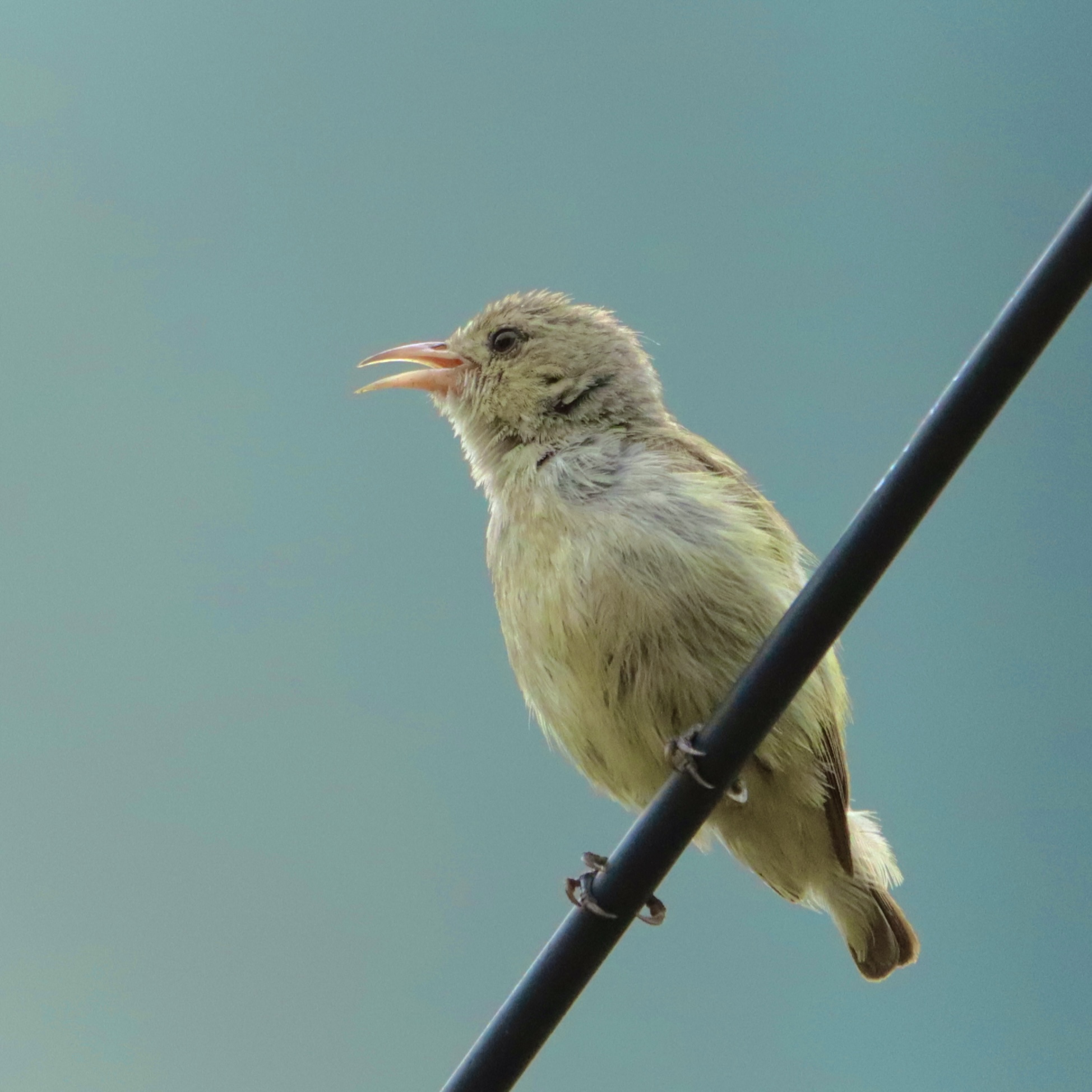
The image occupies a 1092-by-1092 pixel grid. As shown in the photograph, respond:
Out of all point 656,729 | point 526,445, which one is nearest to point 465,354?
point 526,445

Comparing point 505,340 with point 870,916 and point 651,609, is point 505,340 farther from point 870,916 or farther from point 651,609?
point 870,916

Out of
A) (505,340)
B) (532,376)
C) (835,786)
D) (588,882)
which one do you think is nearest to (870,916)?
(835,786)

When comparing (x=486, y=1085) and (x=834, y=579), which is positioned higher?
(x=834, y=579)

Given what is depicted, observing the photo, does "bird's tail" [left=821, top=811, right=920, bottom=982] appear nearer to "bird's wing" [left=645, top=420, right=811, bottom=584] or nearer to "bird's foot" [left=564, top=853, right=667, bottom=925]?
"bird's foot" [left=564, top=853, right=667, bottom=925]

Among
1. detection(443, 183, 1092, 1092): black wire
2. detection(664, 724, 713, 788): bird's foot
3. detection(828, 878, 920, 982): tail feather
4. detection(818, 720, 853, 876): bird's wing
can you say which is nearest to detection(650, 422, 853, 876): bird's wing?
detection(818, 720, 853, 876): bird's wing

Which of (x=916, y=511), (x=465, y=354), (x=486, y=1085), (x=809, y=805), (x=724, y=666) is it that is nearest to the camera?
(x=916, y=511)

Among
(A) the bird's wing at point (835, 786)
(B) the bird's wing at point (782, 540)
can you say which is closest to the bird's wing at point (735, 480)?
(B) the bird's wing at point (782, 540)

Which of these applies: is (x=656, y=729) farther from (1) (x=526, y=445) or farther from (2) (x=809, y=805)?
(1) (x=526, y=445)
